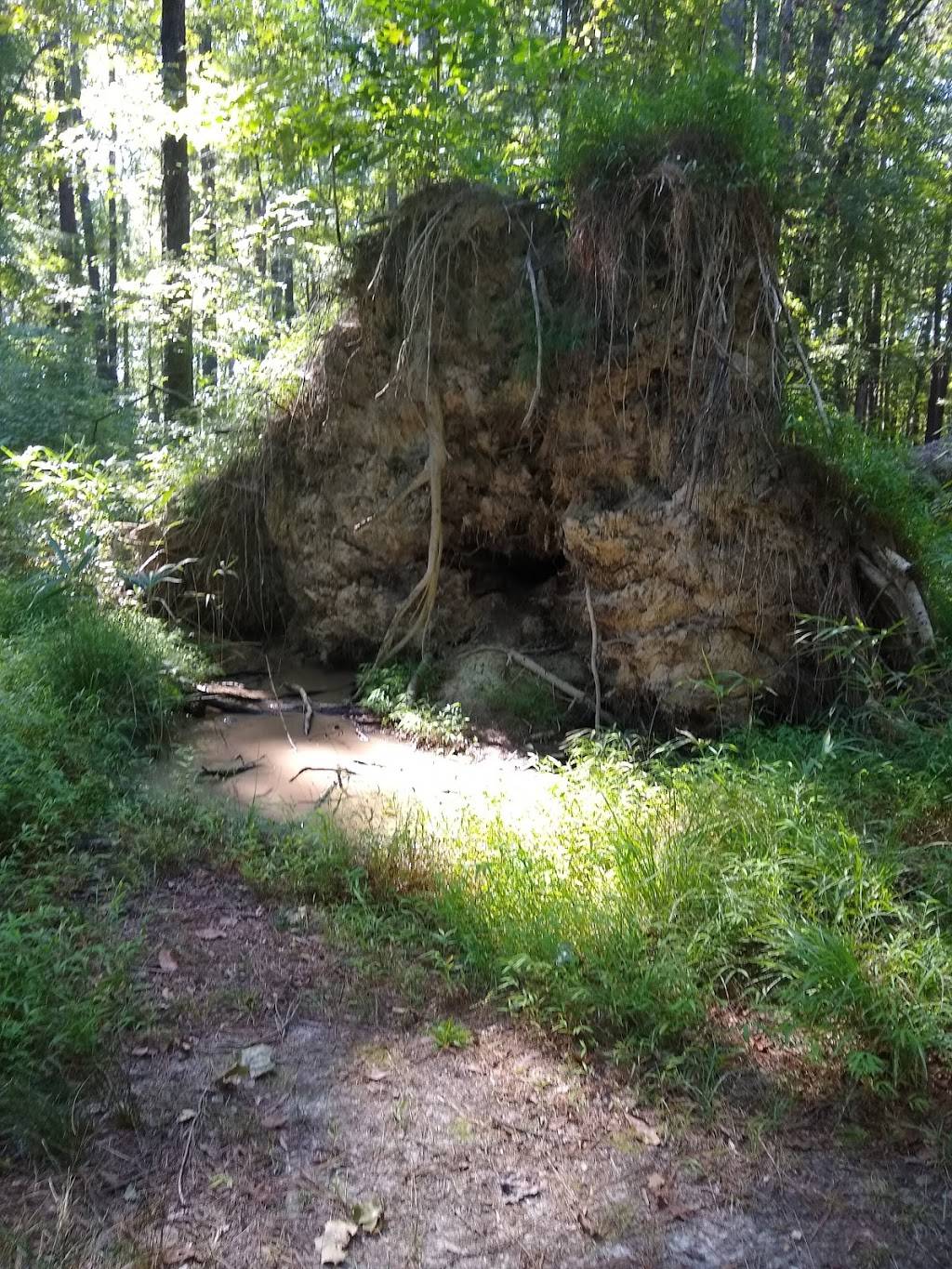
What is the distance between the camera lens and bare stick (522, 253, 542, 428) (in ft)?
21.9

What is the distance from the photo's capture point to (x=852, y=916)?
11.1ft

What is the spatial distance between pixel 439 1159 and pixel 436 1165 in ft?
0.08

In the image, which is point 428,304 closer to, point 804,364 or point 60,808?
point 804,364

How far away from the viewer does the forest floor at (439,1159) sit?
7.24ft

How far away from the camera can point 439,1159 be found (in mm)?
2533

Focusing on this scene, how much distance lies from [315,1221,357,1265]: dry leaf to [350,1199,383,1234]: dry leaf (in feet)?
0.09

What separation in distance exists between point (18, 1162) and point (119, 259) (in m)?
23.3

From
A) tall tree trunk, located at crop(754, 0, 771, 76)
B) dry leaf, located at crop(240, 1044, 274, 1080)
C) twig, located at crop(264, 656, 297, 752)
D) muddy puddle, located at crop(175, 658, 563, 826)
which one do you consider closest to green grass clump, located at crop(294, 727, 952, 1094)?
muddy puddle, located at crop(175, 658, 563, 826)

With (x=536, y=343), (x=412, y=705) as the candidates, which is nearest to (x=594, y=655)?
(x=412, y=705)

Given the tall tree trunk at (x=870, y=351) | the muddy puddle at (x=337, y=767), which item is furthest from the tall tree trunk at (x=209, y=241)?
the tall tree trunk at (x=870, y=351)

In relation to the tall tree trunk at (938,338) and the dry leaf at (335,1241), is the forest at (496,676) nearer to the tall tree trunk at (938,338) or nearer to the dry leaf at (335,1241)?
the dry leaf at (335,1241)

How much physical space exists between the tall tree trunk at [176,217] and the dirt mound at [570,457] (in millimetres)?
3337

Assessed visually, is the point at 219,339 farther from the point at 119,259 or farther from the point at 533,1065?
the point at 119,259

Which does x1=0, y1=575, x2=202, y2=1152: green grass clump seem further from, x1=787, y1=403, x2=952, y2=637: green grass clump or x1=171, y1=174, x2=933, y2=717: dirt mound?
x1=787, y1=403, x2=952, y2=637: green grass clump
